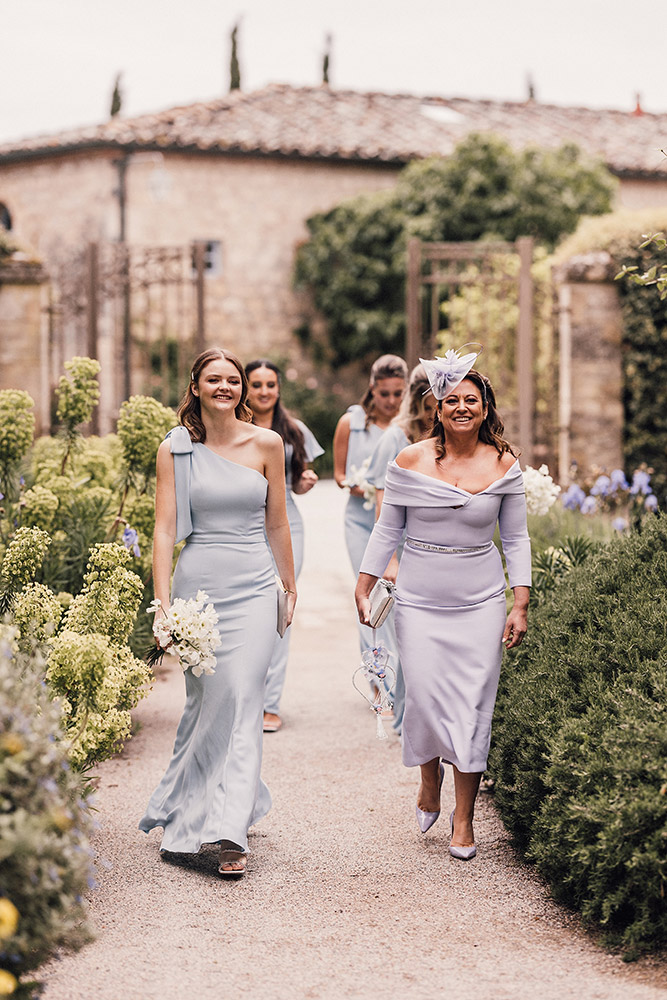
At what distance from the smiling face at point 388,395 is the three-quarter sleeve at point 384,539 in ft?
7.16

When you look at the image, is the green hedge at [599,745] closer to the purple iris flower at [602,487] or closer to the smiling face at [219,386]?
the smiling face at [219,386]

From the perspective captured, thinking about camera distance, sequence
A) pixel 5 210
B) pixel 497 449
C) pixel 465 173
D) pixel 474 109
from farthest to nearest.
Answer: pixel 474 109, pixel 5 210, pixel 465 173, pixel 497 449

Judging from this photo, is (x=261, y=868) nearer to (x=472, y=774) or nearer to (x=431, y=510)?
(x=472, y=774)

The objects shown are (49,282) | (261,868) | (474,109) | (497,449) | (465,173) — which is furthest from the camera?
(474,109)

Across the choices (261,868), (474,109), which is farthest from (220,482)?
(474,109)

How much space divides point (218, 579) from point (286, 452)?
236cm

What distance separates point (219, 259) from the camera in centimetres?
2123

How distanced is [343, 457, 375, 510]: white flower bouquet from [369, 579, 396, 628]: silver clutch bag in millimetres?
1999

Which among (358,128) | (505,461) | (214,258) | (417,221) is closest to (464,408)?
(505,461)

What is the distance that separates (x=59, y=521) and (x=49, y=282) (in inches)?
253

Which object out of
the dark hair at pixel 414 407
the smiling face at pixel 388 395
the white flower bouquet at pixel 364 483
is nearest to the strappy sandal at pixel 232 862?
the dark hair at pixel 414 407

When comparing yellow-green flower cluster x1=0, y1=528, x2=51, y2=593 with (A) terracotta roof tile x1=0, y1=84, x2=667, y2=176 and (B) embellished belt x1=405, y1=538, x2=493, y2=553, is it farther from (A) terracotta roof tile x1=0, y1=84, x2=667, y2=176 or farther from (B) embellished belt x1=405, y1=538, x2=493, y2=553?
(A) terracotta roof tile x1=0, y1=84, x2=667, y2=176

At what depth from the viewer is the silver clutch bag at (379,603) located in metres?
4.60

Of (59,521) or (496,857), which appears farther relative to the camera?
(59,521)
